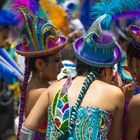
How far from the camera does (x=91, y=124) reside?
11.4ft

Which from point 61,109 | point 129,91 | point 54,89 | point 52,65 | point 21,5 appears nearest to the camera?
point 61,109

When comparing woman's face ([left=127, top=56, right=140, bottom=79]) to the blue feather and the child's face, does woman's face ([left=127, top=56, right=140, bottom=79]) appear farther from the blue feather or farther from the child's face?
the child's face

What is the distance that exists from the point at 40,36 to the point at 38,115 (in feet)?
2.96

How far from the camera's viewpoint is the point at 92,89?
356cm

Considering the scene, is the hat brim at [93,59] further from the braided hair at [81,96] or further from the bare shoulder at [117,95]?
the bare shoulder at [117,95]

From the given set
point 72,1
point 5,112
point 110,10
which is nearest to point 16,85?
point 5,112

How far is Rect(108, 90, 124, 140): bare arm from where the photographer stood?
138 inches

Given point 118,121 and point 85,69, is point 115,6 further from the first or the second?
point 118,121

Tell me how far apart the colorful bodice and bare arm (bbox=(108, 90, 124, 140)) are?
6 cm

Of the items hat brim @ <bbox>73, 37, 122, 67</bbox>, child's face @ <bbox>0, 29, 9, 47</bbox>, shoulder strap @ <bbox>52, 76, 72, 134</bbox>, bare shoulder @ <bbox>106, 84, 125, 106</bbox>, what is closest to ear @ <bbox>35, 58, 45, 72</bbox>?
hat brim @ <bbox>73, 37, 122, 67</bbox>

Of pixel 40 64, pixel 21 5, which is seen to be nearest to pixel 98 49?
pixel 40 64

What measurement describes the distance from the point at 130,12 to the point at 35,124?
113 cm

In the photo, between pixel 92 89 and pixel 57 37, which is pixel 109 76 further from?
pixel 57 37

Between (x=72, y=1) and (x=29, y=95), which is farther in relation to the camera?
(x=72, y=1)
